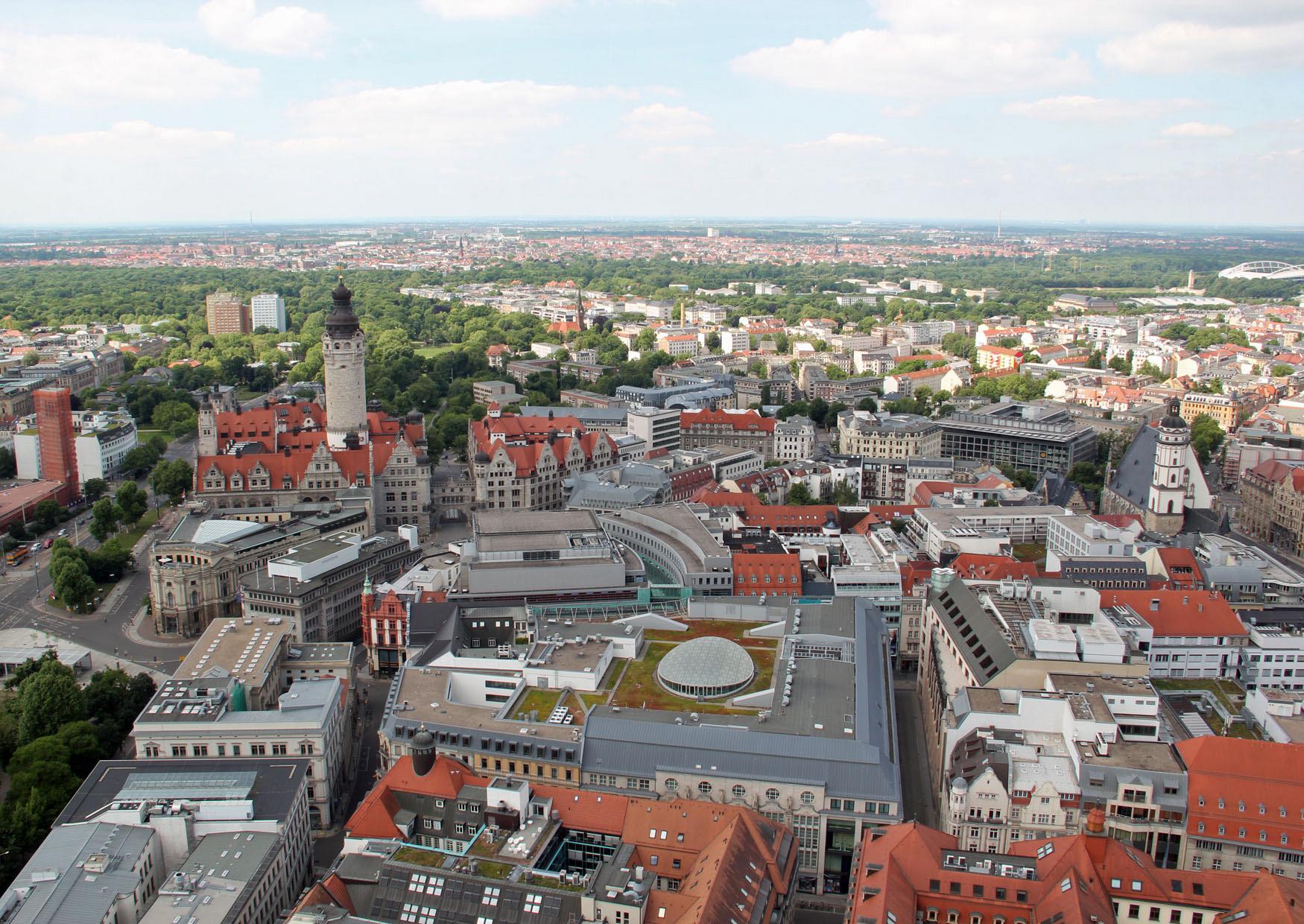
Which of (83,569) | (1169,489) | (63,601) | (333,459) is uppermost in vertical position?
(333,459)

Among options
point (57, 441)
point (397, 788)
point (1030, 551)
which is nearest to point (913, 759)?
point (397, 788)

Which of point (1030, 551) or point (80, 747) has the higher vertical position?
point (1030, 551)

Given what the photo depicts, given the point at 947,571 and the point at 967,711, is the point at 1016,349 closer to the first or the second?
the point at 947,571

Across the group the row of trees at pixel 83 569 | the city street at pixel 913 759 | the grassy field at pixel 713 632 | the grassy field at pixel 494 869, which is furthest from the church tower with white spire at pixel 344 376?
the grassy field at pixel 494 869

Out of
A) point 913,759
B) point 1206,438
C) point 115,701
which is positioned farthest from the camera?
point 1206,438

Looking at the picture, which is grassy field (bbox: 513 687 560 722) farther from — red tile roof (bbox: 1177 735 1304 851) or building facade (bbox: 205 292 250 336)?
building facade (bbox: 205 292 250 336)

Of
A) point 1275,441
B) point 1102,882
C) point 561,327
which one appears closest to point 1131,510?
point 1275,441

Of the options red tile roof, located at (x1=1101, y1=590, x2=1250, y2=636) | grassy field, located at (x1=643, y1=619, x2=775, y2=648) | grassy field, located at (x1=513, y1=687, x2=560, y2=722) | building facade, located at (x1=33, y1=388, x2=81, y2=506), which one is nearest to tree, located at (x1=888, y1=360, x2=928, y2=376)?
red tile roof, located at (x1=1101, y1=590, x2=1250, y2=636)

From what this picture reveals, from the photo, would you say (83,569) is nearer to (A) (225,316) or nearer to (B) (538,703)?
(B) (538,703)
